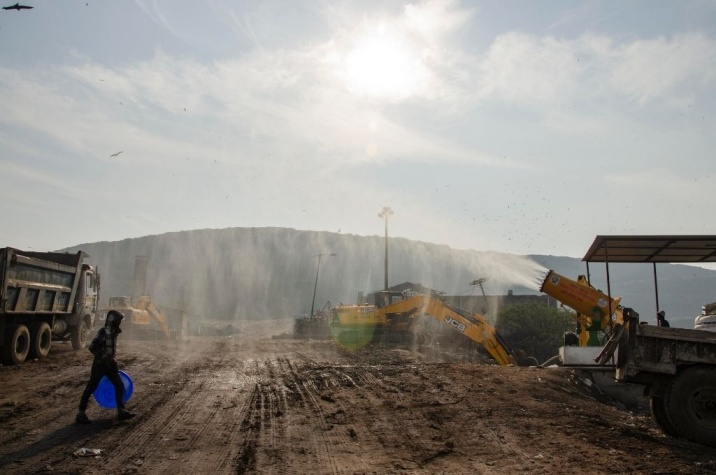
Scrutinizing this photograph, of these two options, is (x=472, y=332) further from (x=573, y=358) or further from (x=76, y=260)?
(x=76, y=260)

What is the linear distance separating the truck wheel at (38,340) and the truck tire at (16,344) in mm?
373

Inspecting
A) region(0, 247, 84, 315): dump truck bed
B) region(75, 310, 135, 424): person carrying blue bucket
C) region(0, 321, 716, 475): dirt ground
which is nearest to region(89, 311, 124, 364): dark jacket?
region(75, 310, 135, 424): person carrying blue bucket

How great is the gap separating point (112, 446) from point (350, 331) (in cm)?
2234

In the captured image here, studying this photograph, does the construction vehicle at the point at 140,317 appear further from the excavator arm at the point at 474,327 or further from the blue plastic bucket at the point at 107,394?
the blue plastic bucket at the point at 107,394

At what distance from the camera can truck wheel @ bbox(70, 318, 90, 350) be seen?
1983cm

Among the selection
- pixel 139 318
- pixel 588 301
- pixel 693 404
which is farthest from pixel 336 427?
pixel 139 318

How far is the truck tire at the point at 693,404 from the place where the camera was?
8273 mm

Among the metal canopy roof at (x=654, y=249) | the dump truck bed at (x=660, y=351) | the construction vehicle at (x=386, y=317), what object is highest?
the metal canopy roof at (x=654, y=249)

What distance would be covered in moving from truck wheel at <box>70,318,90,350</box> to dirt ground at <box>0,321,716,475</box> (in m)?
5.39

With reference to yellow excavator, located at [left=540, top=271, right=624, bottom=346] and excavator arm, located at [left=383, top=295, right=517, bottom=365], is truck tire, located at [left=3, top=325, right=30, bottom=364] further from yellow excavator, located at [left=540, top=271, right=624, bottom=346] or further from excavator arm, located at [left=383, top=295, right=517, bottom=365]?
yellow excavator, located at [left=540, top=271, right=624, bottom=346]

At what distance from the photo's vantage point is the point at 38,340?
16.8 m

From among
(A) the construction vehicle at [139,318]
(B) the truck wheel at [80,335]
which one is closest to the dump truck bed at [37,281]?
(B) the truck wheel at [80,335]

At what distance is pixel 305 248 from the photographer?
163625 mm

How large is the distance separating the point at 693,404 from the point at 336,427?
17.0ft
